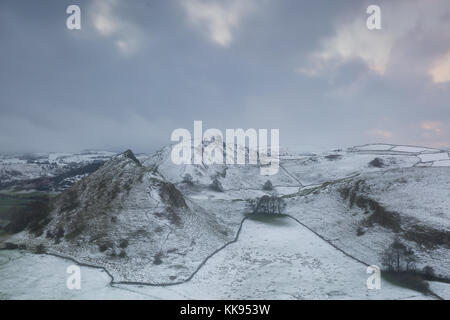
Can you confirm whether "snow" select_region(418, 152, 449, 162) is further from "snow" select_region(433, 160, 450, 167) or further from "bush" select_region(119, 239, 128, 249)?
"bush" select_region(119, 239, 128, 249)

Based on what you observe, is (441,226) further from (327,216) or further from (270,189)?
(270,189)

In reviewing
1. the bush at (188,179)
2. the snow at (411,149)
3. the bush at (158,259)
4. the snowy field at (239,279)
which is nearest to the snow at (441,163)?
the snow at (411,149)

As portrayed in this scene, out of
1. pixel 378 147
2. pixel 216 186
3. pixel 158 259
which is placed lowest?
pixel 158 259

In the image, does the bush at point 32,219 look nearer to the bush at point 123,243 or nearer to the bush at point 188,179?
the bush at point 123,243

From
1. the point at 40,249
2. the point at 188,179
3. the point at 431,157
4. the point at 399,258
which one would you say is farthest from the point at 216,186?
the point at 431,157

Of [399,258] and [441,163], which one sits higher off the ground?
[441,163]

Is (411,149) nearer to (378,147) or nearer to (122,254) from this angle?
(378,147)

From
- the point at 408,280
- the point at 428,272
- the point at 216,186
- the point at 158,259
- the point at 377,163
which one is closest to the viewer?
the point at 408,280

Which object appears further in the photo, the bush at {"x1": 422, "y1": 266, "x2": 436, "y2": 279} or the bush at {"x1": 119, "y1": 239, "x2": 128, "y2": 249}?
the bush at {"x1": 119, "y1": 239, "x2": 128, "y2": 249}

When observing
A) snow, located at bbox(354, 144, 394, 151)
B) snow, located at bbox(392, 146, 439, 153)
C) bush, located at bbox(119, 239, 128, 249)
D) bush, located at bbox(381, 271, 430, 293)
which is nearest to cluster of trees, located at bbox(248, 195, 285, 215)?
bush, located at bbox(381, 271, 430, 293)

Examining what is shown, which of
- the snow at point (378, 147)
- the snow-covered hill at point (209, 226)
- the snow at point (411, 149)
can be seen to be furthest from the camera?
the snow at point (378, 147)
